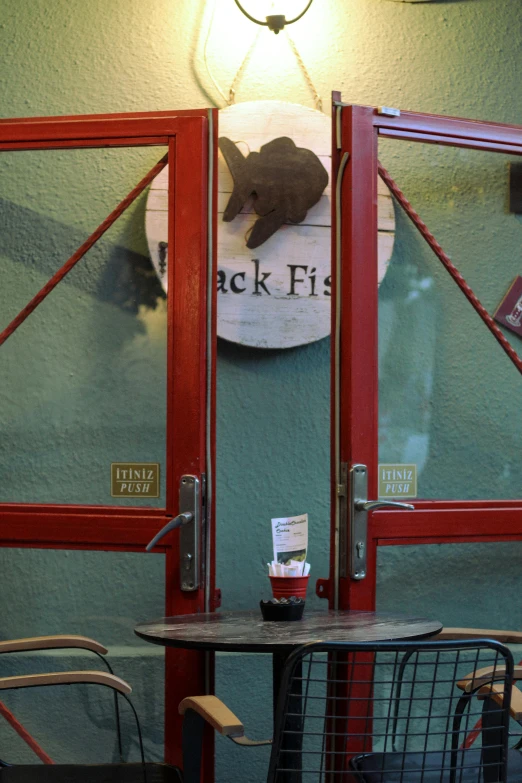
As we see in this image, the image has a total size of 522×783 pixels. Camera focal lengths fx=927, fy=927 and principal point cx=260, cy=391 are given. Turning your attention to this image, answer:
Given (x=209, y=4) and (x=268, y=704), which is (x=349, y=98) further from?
(x=268, y=704)

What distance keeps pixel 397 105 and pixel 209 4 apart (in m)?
0.71

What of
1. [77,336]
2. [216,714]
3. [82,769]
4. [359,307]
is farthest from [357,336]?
[82,769]

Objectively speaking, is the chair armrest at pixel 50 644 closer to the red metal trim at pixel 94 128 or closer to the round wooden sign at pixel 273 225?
the round wooden sign at pixel 273 225

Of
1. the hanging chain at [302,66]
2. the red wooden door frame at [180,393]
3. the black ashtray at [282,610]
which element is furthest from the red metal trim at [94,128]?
the black ashtray at [282,610]

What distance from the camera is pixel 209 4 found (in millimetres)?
3094

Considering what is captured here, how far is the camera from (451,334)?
105 inches

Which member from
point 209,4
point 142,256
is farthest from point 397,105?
point 142,256

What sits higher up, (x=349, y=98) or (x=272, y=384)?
(x=349, y=98)

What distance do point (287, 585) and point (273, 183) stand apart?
135 cm

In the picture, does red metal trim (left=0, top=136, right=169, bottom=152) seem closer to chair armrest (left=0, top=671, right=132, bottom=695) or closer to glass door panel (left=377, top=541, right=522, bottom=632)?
glass door panel (left=377, top=541, right=522, bottom=632)

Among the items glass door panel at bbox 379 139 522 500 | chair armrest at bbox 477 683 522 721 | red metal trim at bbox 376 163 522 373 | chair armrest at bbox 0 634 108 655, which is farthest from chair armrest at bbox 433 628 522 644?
chair armrest at bbox 0 634 108 655

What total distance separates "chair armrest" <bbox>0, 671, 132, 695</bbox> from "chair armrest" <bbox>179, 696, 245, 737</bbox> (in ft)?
0.68

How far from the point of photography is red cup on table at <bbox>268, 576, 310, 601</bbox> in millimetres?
2312

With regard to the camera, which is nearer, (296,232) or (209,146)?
(209,146)
